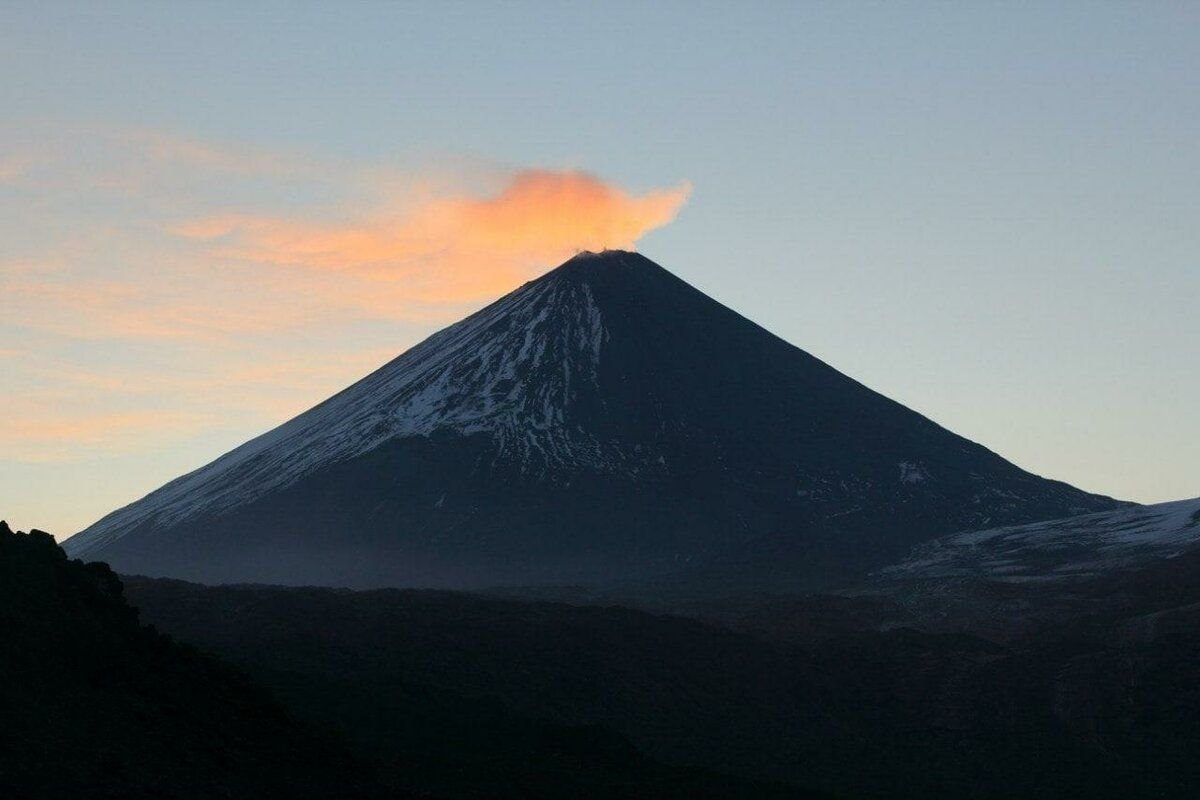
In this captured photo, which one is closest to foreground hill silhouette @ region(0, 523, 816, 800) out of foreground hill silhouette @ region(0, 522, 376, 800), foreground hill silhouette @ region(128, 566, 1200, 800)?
foreground hill silhouette @ region(0, 522, 376, 800)

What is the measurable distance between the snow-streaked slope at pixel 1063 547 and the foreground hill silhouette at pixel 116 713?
98.5 metres

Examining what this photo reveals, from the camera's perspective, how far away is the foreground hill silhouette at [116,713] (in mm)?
41375

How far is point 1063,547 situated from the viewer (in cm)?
15838

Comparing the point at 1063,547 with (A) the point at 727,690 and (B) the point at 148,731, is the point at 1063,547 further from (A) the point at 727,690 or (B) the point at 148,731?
(B) the point at 148,731

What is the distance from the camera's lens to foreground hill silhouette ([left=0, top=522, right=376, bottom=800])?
136ft

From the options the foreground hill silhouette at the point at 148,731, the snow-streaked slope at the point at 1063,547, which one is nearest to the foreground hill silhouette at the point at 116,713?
the foreground hill silhouette at the point at 148,731

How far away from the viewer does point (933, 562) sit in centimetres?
16675

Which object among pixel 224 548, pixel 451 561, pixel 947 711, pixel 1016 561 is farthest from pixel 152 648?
pixel 224 548

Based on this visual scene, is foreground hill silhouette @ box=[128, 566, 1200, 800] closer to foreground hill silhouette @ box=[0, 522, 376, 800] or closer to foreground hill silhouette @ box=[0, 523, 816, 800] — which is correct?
foreground hill silhouette @ box=[0, 523, 816, 800]

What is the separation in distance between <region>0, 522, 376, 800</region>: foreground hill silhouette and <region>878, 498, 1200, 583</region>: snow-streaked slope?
98480 millimetres

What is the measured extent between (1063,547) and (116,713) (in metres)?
127

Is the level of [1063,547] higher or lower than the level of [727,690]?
higher

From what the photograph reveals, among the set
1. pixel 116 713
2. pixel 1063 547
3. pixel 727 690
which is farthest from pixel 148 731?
pixel 1063 547

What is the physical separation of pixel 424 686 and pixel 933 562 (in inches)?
3906
